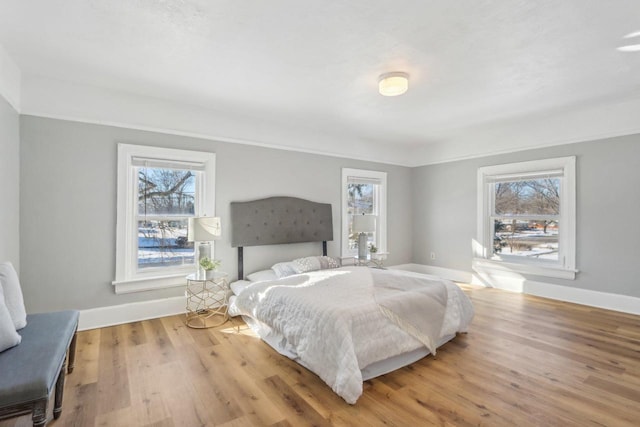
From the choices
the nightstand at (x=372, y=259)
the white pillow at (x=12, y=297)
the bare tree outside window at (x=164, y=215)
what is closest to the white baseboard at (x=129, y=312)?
the bare tree outside window at (x=164, y=215)

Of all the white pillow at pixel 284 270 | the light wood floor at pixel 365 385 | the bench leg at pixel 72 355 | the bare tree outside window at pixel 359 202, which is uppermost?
the bare tree outside window at pixel 359 202

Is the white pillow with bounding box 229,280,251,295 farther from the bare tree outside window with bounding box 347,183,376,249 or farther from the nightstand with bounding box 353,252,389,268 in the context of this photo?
the bare tree outside window with bounding box 347,183,376,249

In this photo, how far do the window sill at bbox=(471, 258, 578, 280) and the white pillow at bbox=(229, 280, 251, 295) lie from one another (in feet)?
12.5

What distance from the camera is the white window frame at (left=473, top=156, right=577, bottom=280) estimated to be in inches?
167

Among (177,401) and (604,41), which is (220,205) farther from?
(604,41)

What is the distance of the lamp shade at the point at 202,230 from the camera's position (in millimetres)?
3400

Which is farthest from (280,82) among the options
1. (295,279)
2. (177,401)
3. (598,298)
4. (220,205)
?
(598,298)

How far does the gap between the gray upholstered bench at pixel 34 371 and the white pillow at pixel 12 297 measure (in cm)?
6

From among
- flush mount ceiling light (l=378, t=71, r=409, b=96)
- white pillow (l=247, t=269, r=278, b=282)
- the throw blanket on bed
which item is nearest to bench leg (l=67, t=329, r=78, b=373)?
white pillow (l=247, t=269, r=278, b=282)

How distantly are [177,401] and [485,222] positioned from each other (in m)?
5.00

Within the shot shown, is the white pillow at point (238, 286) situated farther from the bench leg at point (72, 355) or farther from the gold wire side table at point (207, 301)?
the bench leg at point (72, 355)

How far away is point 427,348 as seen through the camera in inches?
106

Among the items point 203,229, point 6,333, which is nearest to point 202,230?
point 203,229

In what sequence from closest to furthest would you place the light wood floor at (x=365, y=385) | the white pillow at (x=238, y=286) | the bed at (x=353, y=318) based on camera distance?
1. the light wood floor at (x=365, y=385)
2. the bed at (x=353, y=318)
3. the white pillow at (x=238, y=286)
